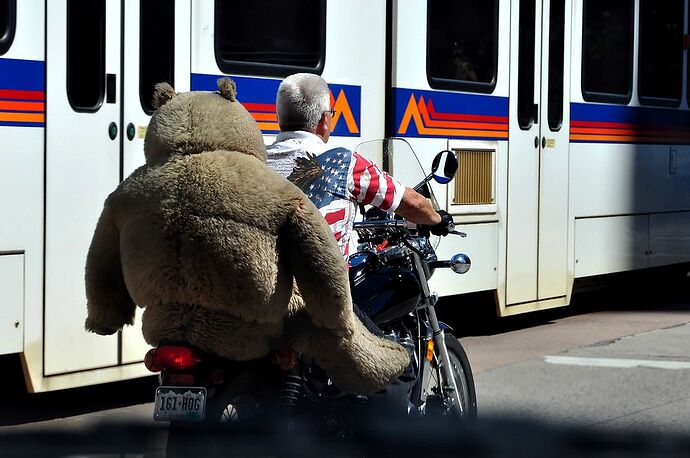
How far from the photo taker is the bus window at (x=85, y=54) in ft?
19.5

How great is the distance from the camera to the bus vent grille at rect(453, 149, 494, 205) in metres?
8.48

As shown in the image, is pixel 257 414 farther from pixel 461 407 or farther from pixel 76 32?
pixel 76 32

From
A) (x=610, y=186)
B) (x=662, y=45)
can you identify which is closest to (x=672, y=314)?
(x=610, y=186)

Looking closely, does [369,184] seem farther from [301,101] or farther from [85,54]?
[85,54]

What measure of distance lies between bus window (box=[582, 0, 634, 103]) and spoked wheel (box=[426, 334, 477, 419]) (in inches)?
209

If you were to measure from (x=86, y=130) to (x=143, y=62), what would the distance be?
0.48 meters

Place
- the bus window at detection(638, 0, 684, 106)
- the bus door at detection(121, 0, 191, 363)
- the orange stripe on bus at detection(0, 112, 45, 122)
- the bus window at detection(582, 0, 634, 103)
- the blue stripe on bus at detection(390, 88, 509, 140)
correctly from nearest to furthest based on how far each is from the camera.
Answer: the orange stripe on bus at detection(0, 112, 45, 122)
the bus door at detection(121, 0, 191, 363)
the blue stripe on bus at detection(390, 88, 509, 140)
the bus window at detection(582, 0, 634, 103)
the bus window at detection(638, 0, 684, 106)

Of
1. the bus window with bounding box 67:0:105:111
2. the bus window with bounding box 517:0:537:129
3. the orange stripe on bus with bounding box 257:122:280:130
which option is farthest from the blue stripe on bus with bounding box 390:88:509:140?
the bus window with bounding box 67:0:105:111

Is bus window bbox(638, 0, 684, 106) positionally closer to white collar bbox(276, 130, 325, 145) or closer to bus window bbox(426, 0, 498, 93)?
bus window bbox(426, 0, 498, 93)

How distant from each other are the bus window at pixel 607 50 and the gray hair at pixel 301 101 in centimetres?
588

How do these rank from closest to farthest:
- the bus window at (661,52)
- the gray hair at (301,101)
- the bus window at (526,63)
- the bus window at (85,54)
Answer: the gray hair at (301,101)
the bus window at (85,54)
the bus window at (526,63)
the bus window at (661,52)

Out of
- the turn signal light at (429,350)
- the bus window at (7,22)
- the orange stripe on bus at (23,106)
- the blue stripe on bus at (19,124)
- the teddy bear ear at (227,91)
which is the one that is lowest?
the turn signal light at (429,350)

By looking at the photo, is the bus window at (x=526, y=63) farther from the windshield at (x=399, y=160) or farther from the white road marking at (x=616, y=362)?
the windshield at (x=399, y=160)

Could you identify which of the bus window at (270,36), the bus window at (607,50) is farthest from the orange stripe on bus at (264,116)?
the bus window at (607,50)
